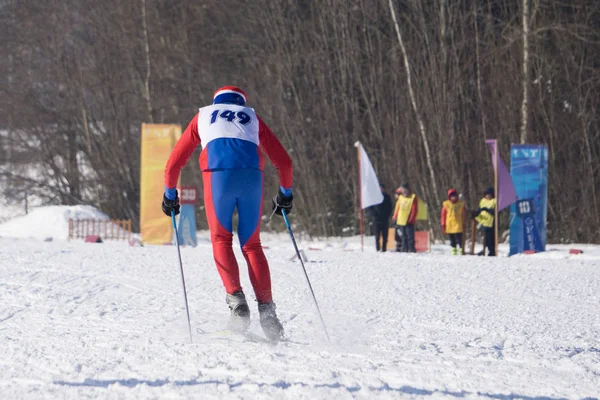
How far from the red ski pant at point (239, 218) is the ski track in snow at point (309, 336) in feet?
1.28

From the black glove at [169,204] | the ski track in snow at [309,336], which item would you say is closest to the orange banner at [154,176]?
the ski track in snow at [309,336]

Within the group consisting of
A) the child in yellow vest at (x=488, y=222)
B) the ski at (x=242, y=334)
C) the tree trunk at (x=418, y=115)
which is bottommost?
the ski at (x=242, y=334)

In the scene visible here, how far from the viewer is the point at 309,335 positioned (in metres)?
5.48

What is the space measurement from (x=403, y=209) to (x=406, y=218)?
19cm

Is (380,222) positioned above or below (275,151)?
below

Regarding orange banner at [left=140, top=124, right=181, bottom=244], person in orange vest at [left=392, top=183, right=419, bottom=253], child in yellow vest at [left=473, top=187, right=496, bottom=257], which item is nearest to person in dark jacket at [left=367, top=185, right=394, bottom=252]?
person in orange vest at [left=392, top=183, right=419, bottom=253]

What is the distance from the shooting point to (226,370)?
13.6 ft

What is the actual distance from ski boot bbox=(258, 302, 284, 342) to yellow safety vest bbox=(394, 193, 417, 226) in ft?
37.3

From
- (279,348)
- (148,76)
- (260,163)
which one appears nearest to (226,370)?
(279,348)

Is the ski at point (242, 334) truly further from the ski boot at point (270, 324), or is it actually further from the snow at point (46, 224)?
the snow at point (46, 224)

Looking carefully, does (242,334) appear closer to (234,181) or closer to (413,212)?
(234,181)

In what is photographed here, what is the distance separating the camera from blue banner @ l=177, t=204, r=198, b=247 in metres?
17.0

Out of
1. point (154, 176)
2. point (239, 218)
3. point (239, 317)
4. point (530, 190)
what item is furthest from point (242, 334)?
point (154, 176)

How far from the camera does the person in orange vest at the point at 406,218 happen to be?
53.8 ft
